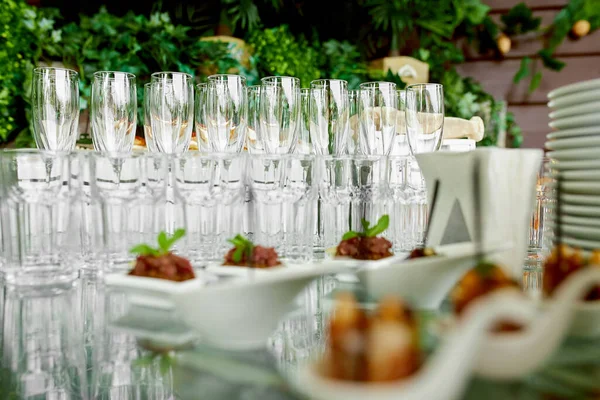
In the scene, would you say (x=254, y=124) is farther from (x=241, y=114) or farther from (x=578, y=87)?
(x=578, y=87)

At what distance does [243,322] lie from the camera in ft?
1.46

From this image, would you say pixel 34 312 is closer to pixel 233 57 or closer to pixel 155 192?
pixel 155 192

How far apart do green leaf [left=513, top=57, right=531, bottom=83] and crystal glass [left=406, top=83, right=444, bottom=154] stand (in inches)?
89.3

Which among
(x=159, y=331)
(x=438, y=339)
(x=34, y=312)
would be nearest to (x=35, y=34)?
(x=34, y=312)

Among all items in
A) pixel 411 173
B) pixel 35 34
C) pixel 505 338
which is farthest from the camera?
pixel 35 34

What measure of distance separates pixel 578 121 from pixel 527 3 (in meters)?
2.61

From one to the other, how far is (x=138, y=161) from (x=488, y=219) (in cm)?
42

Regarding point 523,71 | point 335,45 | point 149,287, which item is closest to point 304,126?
point 149,287

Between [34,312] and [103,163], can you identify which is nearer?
[34,312]

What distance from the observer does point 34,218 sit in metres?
0.71

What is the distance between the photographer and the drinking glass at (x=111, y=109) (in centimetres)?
94

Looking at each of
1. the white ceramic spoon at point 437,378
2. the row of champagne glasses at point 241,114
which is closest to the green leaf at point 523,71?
the row of champagne glasses at point 241,114

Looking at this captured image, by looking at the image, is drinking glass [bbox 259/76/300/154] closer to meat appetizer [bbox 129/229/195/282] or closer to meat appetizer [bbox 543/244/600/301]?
meat appetizer [bbox 129/229/195/282]

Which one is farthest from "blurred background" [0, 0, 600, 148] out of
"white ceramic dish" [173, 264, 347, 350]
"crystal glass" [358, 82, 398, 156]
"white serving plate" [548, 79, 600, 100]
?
"white ceramic dish" [173, 264, 347, 350]
